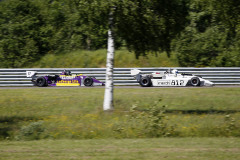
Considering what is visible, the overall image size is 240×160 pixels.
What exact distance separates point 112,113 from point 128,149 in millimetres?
5230

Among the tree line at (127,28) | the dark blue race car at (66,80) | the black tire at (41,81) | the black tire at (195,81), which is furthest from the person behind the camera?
the black tire at (41,81)

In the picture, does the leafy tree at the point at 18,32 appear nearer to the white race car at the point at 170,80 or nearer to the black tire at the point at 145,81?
the black tire at the point at 145,81

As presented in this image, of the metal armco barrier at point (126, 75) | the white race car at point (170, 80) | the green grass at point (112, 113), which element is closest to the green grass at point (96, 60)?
the metal armco barrier at point (126, 75)

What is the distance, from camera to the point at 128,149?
689 cm

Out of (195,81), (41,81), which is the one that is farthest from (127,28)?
(41,81)

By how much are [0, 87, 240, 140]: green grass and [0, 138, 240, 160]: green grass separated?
1067mm

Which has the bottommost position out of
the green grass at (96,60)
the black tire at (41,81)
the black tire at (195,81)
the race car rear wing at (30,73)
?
the black tire at (41,81)

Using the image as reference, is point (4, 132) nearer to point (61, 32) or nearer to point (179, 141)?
point (179, 141)

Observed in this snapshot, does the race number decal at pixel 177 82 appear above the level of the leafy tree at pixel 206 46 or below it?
below

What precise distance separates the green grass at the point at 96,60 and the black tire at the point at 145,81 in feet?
17.2

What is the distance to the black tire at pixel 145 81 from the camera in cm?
1944

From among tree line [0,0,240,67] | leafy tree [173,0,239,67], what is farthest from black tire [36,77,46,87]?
leafy tree [173,0,239,67]

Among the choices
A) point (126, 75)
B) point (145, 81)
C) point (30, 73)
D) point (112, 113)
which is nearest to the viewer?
point (112, 113)

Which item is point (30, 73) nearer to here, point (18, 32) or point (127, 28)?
point (18, 32)
